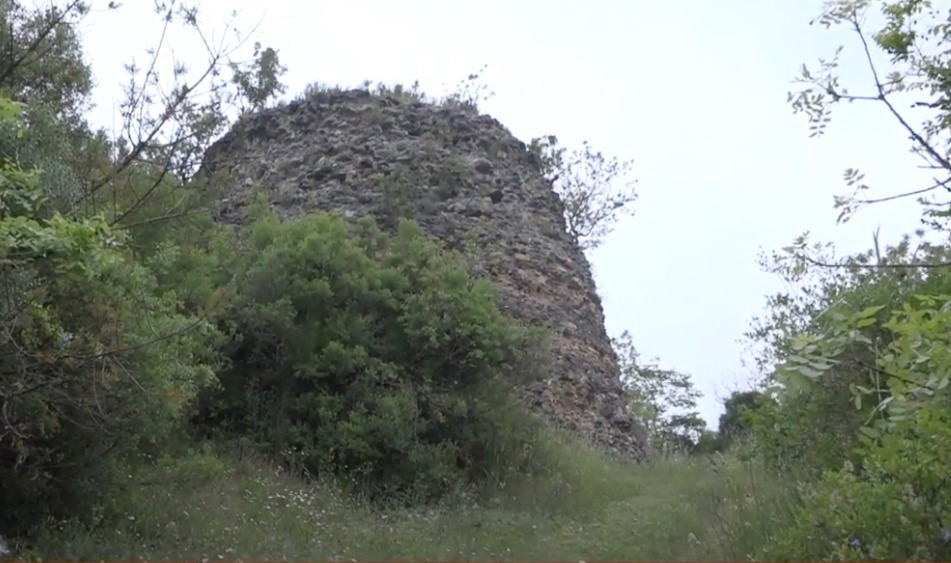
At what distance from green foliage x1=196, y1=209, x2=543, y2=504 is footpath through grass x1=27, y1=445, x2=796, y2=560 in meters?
0.79

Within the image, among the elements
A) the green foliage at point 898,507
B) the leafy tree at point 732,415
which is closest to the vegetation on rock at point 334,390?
the green foliage at point 898,507

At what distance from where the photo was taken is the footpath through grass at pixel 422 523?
31.4ft

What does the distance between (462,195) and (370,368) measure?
8986mm

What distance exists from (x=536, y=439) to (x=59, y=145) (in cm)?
837

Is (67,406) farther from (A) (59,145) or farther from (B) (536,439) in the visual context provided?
(B) (536,439)

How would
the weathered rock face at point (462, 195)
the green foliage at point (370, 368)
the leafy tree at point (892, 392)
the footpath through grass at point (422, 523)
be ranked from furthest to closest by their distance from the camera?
1. the weathered rock face at point (462, 195)
2. the green foliage at point (370, 368)
3. the footpath through grass at point (422, 523)
4. the leafy tree at point (892, 392)

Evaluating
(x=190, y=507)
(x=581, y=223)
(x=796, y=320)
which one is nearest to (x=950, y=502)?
(x=190, y=507)

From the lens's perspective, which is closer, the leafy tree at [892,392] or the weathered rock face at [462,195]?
the leafy tree at [892,392]

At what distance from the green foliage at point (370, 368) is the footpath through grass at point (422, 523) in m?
0.79

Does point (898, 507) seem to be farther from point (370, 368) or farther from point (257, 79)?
point (370, 368)

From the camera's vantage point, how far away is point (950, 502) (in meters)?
5.27

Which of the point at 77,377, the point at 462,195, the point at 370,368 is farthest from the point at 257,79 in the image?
the point at 462,195

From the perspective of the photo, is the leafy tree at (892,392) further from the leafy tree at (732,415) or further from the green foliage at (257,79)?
the leafy tree at (732,415)

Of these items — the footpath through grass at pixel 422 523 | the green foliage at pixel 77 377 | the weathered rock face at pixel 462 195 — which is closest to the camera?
the green foliage at pixel 77 377
